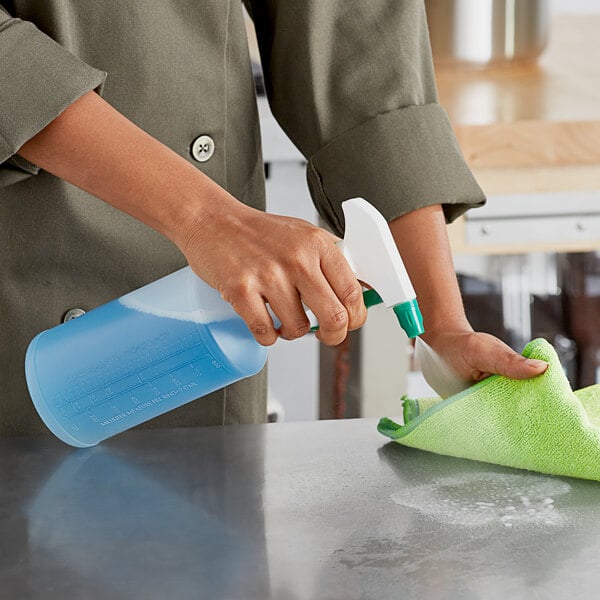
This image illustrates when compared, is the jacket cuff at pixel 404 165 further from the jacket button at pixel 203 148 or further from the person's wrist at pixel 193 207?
the person's wrist at pixel 193 207

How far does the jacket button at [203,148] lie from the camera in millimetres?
945

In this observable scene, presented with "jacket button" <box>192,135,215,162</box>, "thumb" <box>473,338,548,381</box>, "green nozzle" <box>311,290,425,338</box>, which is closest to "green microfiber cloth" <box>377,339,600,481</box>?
"thumb" <box>473,338,548,381</box>

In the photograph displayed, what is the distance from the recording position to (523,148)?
Answer: 1.56 meters

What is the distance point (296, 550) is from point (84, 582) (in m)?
0.12

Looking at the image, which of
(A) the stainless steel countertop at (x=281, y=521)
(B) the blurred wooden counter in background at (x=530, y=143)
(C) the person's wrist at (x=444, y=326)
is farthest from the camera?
(B) the blurred wooden counter in background at (x=530, y=143)

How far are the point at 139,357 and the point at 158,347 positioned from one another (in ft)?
0.05

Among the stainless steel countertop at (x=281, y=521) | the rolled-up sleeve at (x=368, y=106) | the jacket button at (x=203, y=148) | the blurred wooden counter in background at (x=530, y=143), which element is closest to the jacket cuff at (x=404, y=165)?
the rolled-up sleeve at (x=368, y=106)

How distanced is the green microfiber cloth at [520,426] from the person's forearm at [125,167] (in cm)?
22

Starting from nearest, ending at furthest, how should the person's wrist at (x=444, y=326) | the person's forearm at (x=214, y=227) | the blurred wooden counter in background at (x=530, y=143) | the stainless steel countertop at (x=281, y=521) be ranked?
the stainless steel countertop at (x=281, y=521) → the person's forearm at (x=214, y=227) → the person's wrist at (x=444, y=326) → the blurred wooden counter in background at (x=530, y=143)

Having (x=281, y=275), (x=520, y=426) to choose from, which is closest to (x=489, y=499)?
(x=520, y=426)

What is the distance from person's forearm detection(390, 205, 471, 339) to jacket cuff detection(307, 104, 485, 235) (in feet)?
0.05

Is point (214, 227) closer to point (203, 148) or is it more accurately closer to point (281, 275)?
point (281, 275)

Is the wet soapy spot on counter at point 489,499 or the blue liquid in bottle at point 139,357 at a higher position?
the blue liquid in bottle at point 139,357

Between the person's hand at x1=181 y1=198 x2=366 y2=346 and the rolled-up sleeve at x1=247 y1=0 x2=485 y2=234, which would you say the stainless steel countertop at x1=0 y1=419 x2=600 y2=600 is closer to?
the person's hand at x1=181 y1=198 x2=366 y2=346
